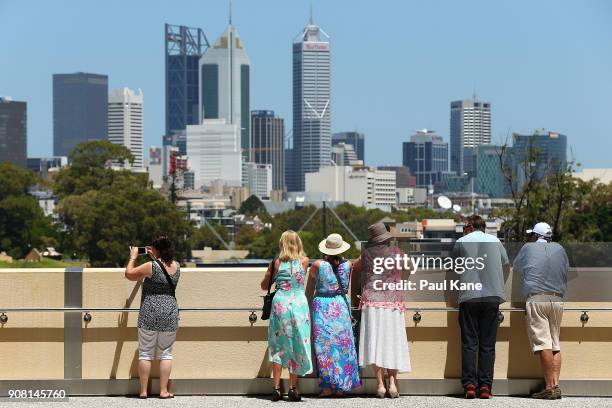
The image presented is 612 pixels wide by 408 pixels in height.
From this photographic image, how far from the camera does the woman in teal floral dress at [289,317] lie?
11289 millimetres

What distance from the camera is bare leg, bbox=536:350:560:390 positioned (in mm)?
11445

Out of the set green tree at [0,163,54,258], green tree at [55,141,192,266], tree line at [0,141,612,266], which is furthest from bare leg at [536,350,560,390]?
green tree at [0,163,54,258]

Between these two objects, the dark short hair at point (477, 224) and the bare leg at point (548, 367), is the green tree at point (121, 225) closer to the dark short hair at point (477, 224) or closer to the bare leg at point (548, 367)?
the dark short hair at point (477, 224)

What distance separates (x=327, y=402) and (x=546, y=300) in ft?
6.80

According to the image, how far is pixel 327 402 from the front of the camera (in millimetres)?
11289

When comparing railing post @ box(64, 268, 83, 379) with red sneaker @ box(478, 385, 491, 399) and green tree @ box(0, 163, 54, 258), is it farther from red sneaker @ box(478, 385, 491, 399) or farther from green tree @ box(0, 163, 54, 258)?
green tree @ box(0, 163, 54, 258)

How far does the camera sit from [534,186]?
61.2 metres

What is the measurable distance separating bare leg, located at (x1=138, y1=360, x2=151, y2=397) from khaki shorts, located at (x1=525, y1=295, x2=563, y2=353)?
10.7 ft

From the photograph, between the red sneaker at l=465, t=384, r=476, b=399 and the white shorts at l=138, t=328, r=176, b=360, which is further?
the red sneaker at l=465, t=384, r=476, b=399

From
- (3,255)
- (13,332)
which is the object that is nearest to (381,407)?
(13,332)

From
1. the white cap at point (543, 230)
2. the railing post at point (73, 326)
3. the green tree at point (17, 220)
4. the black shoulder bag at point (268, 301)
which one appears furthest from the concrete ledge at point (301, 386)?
the green tree at point (17, 220)

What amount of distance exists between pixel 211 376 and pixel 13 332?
174cm


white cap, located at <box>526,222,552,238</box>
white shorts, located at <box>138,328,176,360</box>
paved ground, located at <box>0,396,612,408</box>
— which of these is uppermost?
white cap, located at <box>526,222,552,238</box>

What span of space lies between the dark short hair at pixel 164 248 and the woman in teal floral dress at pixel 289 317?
83 cm
